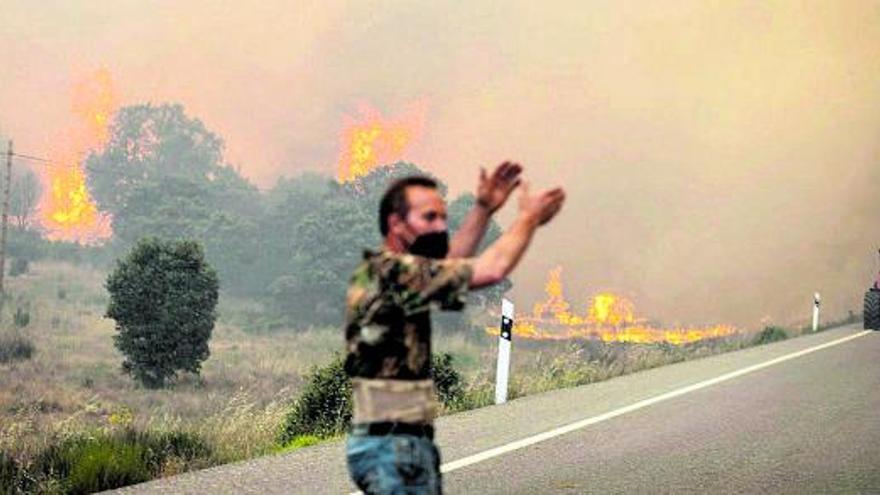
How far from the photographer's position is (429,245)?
113 inches

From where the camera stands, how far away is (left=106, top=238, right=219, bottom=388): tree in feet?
113

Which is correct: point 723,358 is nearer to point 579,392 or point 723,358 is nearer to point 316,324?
point 579,392

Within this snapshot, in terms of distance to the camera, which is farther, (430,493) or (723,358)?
(723,358)

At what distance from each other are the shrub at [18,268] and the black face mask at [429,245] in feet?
236

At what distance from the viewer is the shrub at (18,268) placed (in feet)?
225

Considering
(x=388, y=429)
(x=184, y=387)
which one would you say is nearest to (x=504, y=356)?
(x=388, y=429)

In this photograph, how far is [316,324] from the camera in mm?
65562

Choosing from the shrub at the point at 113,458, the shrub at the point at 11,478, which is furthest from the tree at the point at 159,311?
the shrub at the point at 11,478

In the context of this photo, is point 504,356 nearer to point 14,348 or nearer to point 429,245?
point 429,245

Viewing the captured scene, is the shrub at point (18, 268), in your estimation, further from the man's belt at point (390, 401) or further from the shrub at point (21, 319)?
the man's belt at point (390, 401)

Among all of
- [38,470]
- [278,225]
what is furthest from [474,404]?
[278,225]

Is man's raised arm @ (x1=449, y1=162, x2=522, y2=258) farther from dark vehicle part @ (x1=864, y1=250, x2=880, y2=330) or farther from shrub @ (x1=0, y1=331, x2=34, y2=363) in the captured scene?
shrub @ (x1=0, y1=331, x2=34, y2=363)

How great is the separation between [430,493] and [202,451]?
608cm

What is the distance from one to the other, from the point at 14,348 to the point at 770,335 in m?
30.6
